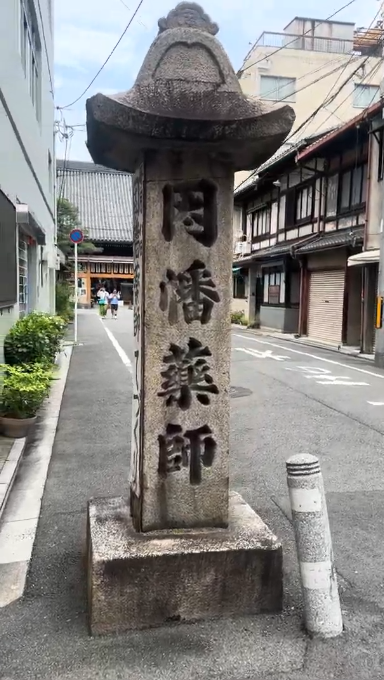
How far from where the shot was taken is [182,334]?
11.4ft

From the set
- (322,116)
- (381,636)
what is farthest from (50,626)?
(322,116)

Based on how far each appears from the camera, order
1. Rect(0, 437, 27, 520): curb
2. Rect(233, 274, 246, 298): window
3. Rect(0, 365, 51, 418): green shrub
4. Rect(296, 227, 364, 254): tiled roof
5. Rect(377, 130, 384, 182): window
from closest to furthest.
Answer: Rect(0, 437, 27, 520): curb
Rect(0, 365, 51, 418): green shrub
Rect(377, 130, 384, 182): window
Rect(296, 227, 364, 254): tiled roof
Rect(233, 274, 246, 298): window

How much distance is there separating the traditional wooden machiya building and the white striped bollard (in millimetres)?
46604

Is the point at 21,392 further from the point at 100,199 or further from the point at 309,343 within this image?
the point at 100,199

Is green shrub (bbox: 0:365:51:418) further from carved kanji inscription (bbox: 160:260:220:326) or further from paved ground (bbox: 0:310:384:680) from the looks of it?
carved kanji inscription (bbox: 160:260:220:326)

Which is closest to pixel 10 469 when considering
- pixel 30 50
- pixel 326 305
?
pixel 30 50

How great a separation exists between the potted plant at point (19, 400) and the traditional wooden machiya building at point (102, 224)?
138 feet

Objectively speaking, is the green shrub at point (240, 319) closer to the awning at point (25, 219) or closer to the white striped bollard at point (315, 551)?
the awning at point (25, 219)

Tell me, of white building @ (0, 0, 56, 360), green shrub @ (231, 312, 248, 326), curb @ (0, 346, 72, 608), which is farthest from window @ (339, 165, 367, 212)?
curb @ (0, 346, 72, 608)

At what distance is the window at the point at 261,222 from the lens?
97.8 feet

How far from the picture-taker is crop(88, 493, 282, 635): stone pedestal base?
3.17m

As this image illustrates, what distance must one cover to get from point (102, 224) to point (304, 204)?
30.6 metres

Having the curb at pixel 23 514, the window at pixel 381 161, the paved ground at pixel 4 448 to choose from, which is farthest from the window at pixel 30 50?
the window at pixel 381 161

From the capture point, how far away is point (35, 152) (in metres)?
13.8
